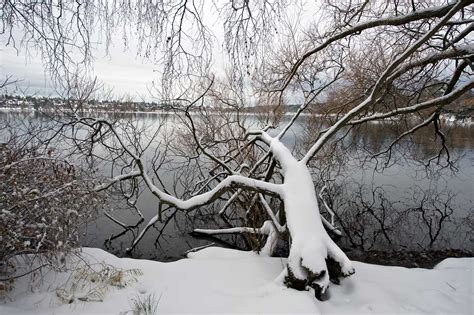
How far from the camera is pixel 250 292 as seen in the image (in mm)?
3426

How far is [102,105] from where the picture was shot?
720 cm

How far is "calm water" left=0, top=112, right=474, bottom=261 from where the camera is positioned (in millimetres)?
6879

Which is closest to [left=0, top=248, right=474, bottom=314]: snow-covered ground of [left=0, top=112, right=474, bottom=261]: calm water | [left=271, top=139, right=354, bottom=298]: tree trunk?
[left=271, top=139, right=354, bottom=298]: tree trunk

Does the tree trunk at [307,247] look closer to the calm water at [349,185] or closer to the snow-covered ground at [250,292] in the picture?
the snow-covered ground at [250,292]

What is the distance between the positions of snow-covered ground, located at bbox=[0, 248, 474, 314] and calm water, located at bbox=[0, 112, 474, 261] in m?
1.64

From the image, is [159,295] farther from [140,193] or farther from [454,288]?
[140,193]

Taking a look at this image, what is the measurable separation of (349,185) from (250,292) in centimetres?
900

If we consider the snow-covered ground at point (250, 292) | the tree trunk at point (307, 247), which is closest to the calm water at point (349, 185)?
the snow-covered ground at point (250, 292)

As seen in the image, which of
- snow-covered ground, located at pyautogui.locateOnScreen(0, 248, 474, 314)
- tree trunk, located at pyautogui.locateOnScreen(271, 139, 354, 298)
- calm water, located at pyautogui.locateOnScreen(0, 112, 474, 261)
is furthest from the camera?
calm water, located at pyautogui.locateOnScreen(0, 112, 474, 261)

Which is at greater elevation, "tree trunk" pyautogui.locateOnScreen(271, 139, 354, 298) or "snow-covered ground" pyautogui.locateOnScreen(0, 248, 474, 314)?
"tree trunk" pyautogui.locateOnScreen(271, 139, 354, 298)

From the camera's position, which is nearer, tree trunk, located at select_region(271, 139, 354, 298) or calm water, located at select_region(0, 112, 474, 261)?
tree trunk, located at select_region(271, 139, 354, 298)

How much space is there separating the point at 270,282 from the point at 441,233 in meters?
6.43

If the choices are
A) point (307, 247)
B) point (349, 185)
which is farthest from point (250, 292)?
point (349, 185)

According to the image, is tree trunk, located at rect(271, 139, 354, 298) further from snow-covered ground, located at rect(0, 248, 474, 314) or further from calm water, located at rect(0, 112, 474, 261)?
calm water, located at rect(0, 112, 474, 261)
